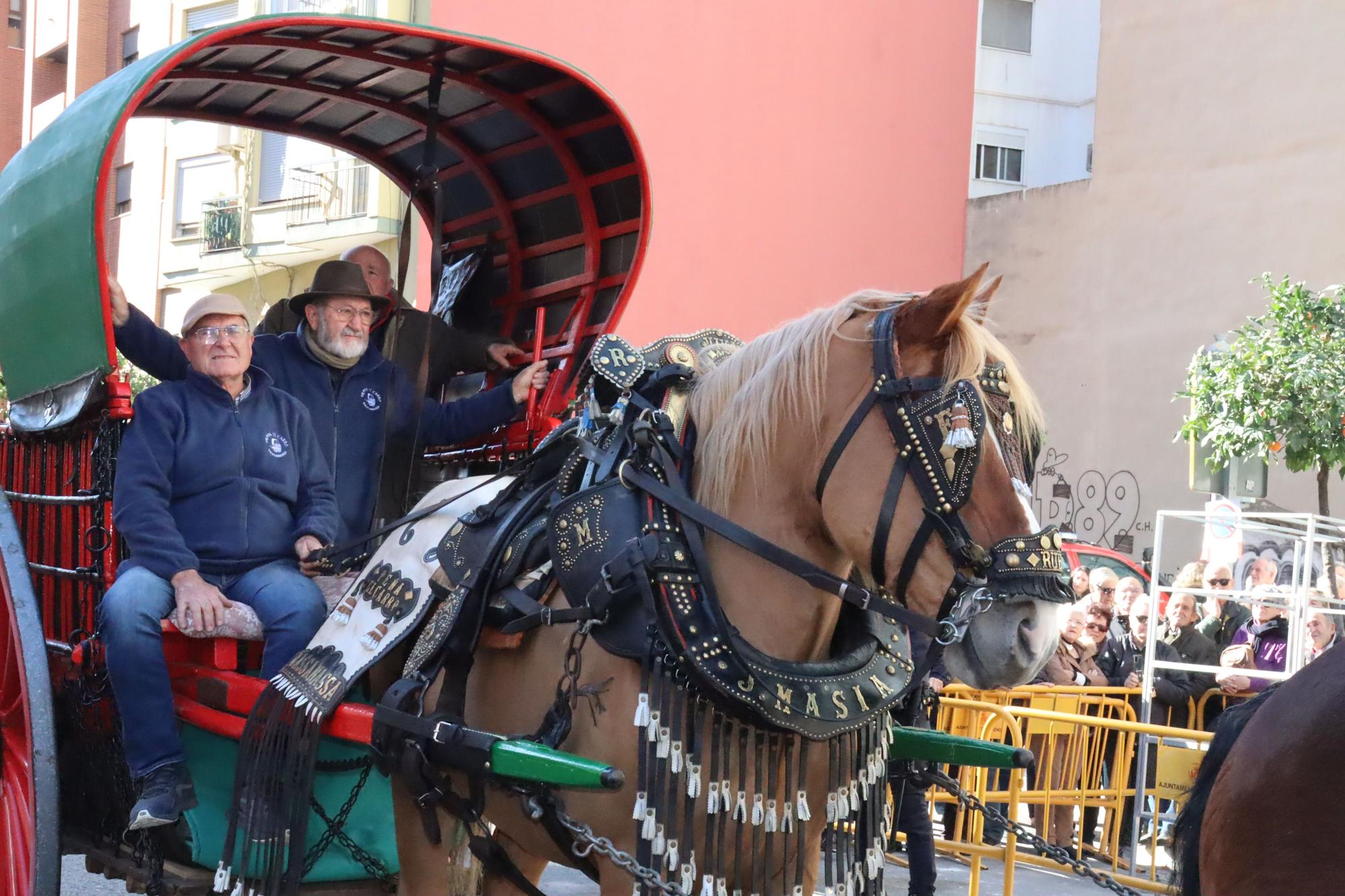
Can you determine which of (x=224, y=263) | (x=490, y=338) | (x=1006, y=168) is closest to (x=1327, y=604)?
(x=490, y=338)

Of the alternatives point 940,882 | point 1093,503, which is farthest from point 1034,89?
point 940,882

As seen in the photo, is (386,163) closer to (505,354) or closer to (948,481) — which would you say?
(505,354)

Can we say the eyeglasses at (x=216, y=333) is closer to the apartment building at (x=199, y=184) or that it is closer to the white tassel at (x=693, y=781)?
the white tassel at (x=693, y=781)

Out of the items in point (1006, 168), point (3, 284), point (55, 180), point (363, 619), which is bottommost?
point (363, 619)

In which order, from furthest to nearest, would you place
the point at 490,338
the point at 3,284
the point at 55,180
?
the point at 490,338 → the point at 3,284 → the point at 55,180

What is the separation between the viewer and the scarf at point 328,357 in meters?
4.50

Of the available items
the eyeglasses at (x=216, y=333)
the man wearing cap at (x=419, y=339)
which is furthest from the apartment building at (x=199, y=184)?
the eyeglasses at (x=216, y=333)

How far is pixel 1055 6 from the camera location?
946 inches

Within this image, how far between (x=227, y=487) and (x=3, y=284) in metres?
1.01

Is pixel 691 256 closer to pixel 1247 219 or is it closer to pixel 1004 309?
pixel 1004 309

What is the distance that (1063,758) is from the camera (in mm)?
7301

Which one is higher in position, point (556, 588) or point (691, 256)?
point (691, 256)

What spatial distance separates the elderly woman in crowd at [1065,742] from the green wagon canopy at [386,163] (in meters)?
3.14

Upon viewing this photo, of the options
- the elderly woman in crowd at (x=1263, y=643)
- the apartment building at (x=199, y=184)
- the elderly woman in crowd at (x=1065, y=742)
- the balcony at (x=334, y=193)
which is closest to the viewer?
the elderly woman in crowd at (x=1065, y=742)
